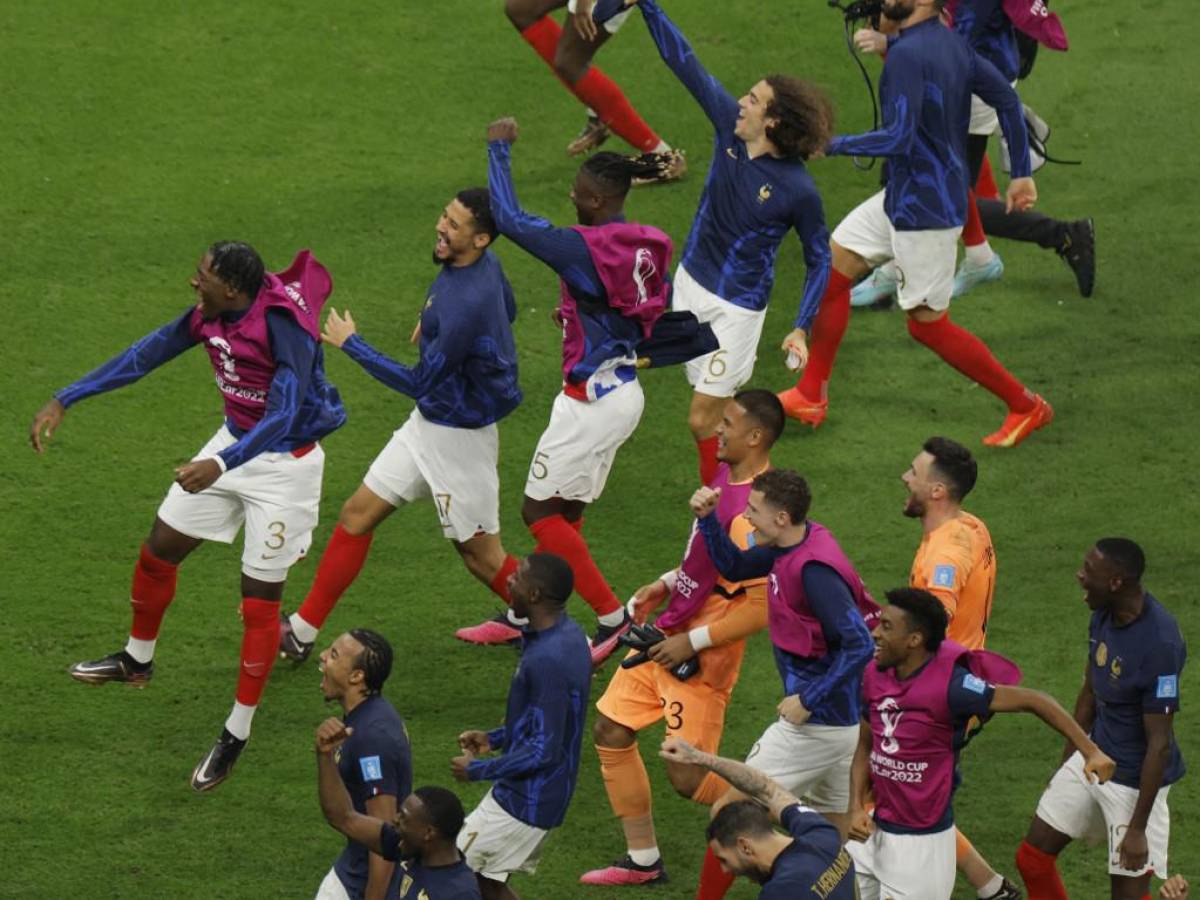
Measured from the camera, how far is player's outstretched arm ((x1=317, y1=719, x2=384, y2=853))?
718 centimetres

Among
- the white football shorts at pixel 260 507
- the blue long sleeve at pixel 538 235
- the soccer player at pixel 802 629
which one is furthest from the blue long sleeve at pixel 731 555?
the white football shorts at pixel 260 507

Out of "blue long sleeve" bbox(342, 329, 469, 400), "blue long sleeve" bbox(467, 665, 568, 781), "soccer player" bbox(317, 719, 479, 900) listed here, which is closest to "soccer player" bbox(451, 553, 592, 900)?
"blue long sleeve" bbox(467, 665, 568, 781)

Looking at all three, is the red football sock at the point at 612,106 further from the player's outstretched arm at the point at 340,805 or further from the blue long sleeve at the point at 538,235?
the player's outstretched arm at the point at 340,805

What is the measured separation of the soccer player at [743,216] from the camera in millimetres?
9852

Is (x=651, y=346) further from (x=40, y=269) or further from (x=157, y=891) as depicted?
(x=40, y=269)

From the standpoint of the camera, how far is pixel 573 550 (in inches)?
380

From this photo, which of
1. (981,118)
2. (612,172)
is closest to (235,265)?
(612,172)

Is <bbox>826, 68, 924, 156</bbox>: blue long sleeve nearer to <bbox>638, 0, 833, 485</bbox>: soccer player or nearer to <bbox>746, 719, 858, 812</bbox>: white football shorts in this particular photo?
<bbox>638, 0, 833, 485</bbox>: soccer player

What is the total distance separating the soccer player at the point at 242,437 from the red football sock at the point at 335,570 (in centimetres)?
39

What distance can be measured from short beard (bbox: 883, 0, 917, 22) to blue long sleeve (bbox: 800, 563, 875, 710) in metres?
3.85

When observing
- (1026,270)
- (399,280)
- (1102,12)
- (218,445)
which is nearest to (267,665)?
(218,445)

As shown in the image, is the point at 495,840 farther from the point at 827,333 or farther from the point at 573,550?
the point at 827,333

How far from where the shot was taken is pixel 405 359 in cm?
1195

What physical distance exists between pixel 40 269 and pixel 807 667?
239 inches
